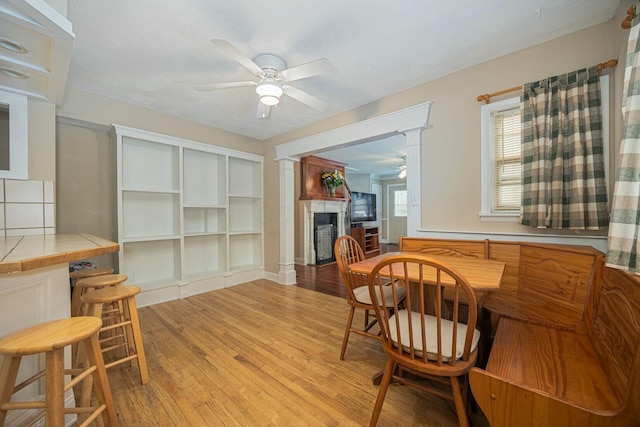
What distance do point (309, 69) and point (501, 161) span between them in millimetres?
1796

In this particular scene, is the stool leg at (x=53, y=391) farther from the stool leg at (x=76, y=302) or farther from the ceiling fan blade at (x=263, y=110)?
the ceiling fan blade at (x=263, y=110)

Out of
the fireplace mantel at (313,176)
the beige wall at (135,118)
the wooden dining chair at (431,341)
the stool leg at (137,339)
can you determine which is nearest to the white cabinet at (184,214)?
the beige wall at (135,118)

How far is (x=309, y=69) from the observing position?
178 cm

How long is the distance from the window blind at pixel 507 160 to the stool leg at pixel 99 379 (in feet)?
9.36

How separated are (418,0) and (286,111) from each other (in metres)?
1.89

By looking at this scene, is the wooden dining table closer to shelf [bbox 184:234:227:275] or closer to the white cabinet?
the white cabinet

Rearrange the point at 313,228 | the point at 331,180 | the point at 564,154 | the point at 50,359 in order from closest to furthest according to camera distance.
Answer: the point at 50,359, the point at 564,154, the point at 313,228, the point at 331,180

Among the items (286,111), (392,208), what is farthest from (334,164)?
(392,208)

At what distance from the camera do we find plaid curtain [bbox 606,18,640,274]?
3.07ft

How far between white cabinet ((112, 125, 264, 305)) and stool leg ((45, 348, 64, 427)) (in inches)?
88.2

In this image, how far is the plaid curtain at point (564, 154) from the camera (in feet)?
5.44

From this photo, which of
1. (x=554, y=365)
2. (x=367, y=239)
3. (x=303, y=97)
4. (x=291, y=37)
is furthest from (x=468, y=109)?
(x=367, y=239)

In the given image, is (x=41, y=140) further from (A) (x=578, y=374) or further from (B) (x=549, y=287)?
(B) (x=549, y=287)

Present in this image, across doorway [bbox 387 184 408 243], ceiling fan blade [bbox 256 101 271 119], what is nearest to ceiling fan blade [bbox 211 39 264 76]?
ceiling fan blade [bbox 256 101 271 119]
